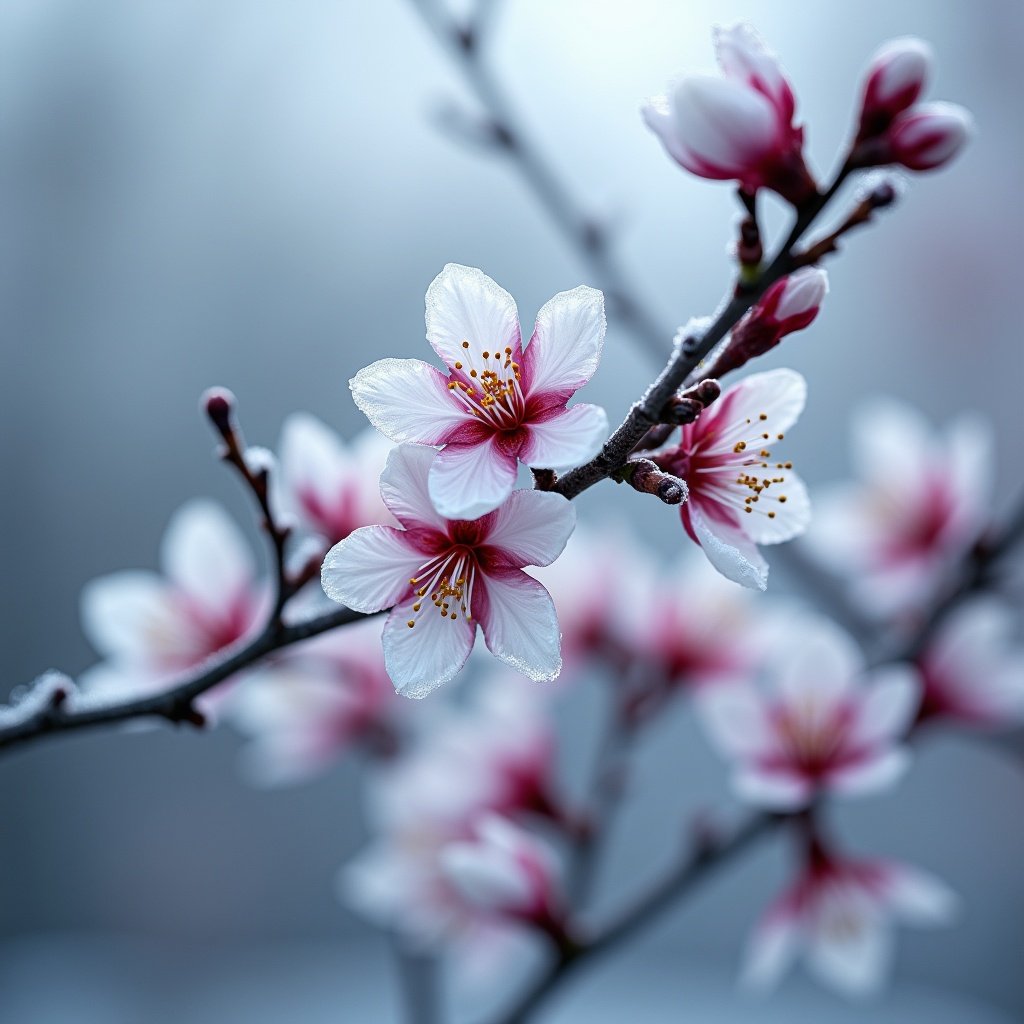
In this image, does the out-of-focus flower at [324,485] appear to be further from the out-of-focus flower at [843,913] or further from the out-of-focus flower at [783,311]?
the out-of-focus flower at [843,913]

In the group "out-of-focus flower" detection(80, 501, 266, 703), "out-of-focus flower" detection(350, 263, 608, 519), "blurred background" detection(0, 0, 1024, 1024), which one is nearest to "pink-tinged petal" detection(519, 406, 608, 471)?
"out-of-focus flower" detection(350, 263, 608, 519)

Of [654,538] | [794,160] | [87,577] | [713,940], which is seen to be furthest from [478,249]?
[794,160]

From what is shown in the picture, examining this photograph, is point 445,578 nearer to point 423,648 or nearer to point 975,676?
point 423,648

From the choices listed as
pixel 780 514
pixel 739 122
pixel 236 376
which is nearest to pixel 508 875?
pixel 780 514

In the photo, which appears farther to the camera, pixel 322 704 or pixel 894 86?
pixel 322 704

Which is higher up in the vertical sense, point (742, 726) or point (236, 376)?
point (236, 376)

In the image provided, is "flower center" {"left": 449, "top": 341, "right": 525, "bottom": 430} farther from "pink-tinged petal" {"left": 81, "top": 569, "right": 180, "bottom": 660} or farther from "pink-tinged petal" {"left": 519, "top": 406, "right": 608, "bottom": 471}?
"pink-tinged petal" {"left": 81, "top": 569, "right": 180, "bottom": 660}
